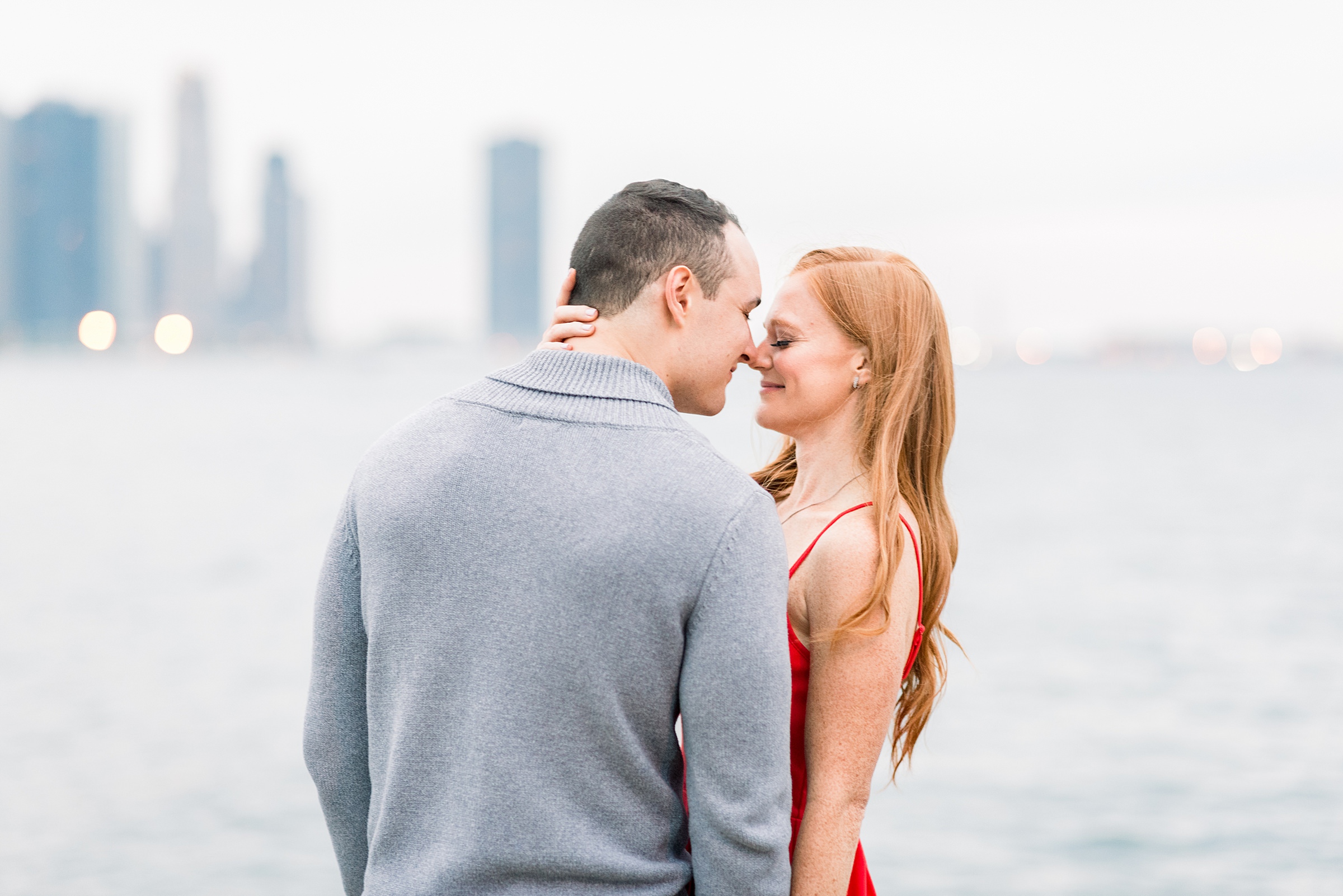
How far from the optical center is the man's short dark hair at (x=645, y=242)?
203 cm

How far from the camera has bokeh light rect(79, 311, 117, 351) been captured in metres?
91.2

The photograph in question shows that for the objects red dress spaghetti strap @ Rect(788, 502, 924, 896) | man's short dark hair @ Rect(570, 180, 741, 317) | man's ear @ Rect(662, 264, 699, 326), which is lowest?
red dress spaghetti strap @ Rect(788, 502, 924, 896)

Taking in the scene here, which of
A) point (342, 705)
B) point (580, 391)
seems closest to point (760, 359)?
point (580, 391)

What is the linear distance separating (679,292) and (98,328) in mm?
101872

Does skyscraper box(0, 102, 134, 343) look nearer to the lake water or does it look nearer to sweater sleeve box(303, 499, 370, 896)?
the lake water

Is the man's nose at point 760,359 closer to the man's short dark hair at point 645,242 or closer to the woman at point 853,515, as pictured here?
the woman at point 853,515

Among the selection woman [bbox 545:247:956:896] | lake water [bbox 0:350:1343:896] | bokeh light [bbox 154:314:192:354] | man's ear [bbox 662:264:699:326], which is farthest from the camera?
bokeh light [bbox 154:314:192:354]

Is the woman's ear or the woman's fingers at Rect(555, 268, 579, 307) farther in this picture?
the woman's ear

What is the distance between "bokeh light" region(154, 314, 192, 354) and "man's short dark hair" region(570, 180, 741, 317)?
102 m

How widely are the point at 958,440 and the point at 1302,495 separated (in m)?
24.6

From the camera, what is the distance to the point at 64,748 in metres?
14.3

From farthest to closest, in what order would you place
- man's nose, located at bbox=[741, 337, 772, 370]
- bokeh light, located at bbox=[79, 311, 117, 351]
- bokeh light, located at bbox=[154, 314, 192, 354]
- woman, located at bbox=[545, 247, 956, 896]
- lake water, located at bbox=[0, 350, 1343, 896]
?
bokeh light, located at bbox=[154, 314, 192, 354] → bokeh light, located at bbox=[79, 311, 117, 351] → lake water, located at bbox=[0, 350, 1343, 896] → man's nose, located at bbox=[741, 337, 772, 370] → woman, located at bbox=[545, 247, 956, 896]

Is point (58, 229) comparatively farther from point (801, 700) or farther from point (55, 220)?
point (801, 700)

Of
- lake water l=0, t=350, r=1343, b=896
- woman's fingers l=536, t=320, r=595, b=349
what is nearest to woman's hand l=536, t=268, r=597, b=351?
woman's fingers l=536, t=320, r=595, b=349
